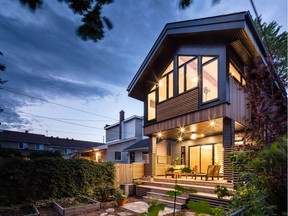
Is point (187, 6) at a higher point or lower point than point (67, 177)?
higher

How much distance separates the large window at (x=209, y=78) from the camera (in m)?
8.87

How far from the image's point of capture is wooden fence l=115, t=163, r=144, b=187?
1151cm

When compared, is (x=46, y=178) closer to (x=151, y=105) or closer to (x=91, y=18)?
(x=151, y=105)

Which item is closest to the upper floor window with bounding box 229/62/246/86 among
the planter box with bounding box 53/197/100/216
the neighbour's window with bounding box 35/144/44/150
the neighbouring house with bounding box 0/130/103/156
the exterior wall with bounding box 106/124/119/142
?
the planter box with bounding box 53/197/100/216

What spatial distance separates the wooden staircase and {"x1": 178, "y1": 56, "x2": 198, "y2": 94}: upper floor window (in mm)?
4422

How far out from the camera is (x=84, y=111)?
27.1 metres

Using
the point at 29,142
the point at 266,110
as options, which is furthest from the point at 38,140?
the point at 266,110

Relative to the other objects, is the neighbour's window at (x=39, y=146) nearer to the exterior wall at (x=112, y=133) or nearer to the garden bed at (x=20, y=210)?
the exterior wall at (x=112, y=133)

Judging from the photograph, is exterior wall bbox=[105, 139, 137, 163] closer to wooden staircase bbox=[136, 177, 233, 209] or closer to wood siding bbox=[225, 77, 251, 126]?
wooden staircase bbox=[136, 177, 233, 209]

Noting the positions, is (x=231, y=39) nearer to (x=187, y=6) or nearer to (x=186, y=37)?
(x=186, y=37)

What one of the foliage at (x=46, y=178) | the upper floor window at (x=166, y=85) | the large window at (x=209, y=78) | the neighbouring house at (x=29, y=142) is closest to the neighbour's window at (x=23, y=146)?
the neighbouring house at (x=29, y=142)

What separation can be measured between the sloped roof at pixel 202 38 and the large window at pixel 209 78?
3.04ft

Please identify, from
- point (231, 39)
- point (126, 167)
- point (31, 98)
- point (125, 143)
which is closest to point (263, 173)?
point (231, 39)

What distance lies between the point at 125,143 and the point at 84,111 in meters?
8.41
